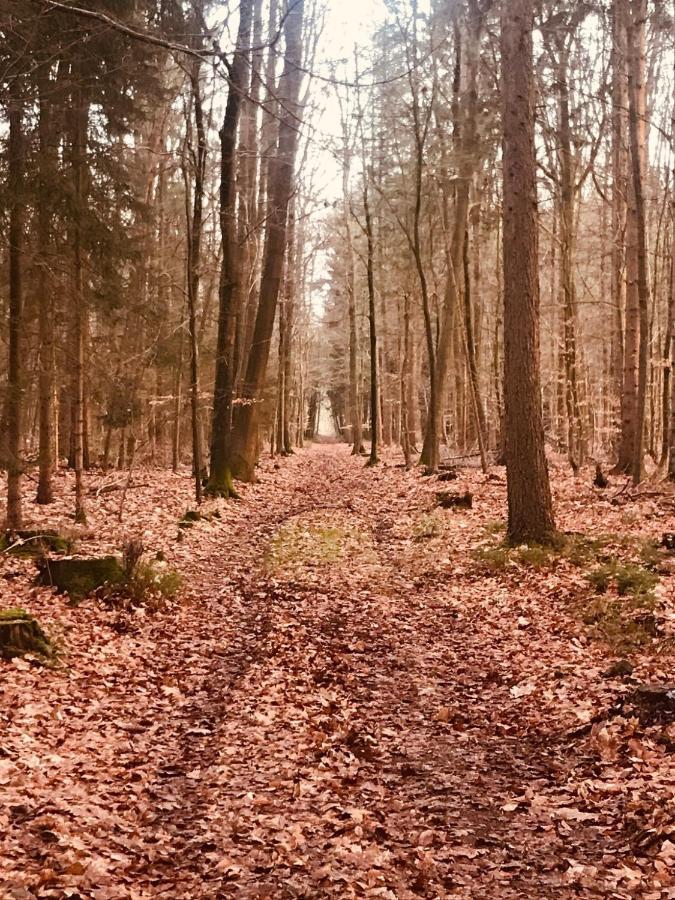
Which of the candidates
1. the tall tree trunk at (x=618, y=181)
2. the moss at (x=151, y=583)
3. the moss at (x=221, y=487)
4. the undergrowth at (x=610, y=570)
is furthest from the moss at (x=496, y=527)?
the moss at (x=221, y=487)

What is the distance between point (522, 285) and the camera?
32.0ft

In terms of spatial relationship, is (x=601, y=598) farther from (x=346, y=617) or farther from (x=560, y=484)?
(x=560, y=484)

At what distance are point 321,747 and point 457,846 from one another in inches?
60.7

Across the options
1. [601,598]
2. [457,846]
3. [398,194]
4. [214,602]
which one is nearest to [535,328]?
[601,598]

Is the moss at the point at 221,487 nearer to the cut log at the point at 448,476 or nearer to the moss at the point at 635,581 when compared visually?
the cut log at the point at 448,476

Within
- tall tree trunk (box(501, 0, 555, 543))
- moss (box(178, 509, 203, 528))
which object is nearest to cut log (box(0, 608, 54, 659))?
moss (box(178, 509, 203, 528))

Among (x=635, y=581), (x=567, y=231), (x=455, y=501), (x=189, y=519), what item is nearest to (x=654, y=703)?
(x=635, y=581)

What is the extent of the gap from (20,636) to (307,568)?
191 inches

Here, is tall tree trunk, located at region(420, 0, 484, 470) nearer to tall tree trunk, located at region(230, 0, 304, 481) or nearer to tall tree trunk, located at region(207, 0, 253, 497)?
tall tree trunk, located at region(230, 0, 304, 481)

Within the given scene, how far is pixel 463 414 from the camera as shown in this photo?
30312 millimetres

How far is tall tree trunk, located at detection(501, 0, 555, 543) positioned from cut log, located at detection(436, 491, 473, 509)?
3872mm

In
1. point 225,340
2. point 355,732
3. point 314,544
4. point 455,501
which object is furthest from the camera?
point 225,340

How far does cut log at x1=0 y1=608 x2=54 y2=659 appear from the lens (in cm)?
639

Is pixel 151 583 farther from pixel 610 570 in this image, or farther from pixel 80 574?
pixel 610 570
